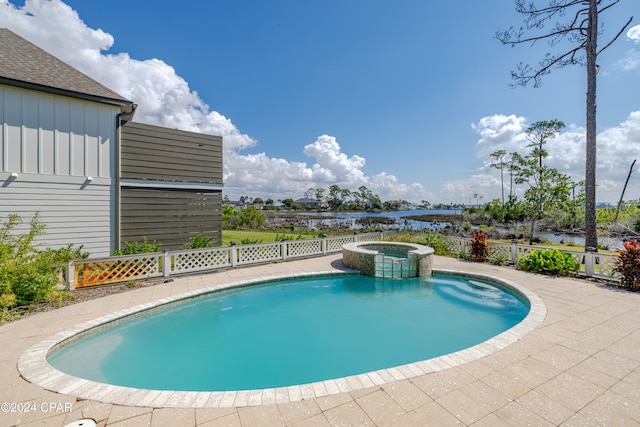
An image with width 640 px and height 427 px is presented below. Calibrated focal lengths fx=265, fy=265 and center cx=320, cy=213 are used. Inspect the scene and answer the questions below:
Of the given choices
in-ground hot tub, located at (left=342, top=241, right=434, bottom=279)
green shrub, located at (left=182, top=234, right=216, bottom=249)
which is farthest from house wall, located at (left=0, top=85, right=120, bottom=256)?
in-ground hot tub, located at (left=342, top=241, right=434, bottom=279)

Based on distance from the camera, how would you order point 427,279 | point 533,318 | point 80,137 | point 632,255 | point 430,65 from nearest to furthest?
point 533,318 < point 632,255 < point 80,137 < point 427,279 < point 430,65

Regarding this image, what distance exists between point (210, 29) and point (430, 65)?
9.60 m

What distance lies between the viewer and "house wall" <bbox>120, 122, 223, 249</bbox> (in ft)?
30.9

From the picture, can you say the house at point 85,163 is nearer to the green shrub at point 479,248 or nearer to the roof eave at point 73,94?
the roof eave at point 73,94

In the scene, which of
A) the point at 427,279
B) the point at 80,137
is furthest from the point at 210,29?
the point at 427,279

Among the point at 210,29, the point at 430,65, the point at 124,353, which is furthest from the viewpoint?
the point at 430,65

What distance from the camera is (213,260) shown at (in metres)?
9.23

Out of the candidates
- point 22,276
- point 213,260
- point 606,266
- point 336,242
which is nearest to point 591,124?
point 606,266

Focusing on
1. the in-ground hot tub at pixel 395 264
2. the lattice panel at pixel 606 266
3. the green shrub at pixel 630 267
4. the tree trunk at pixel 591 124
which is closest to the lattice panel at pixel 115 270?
the in-ground hot tub at pixel 395 264

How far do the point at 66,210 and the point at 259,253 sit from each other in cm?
614

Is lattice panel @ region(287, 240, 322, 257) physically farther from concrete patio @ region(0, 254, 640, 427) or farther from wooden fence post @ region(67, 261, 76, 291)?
concrete patio @ region(0, 254, 640, 427)

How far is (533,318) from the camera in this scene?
5.04m

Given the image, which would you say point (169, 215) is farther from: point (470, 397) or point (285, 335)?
point (470, 397)

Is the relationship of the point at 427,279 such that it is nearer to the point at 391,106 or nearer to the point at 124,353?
the point at 124,353
